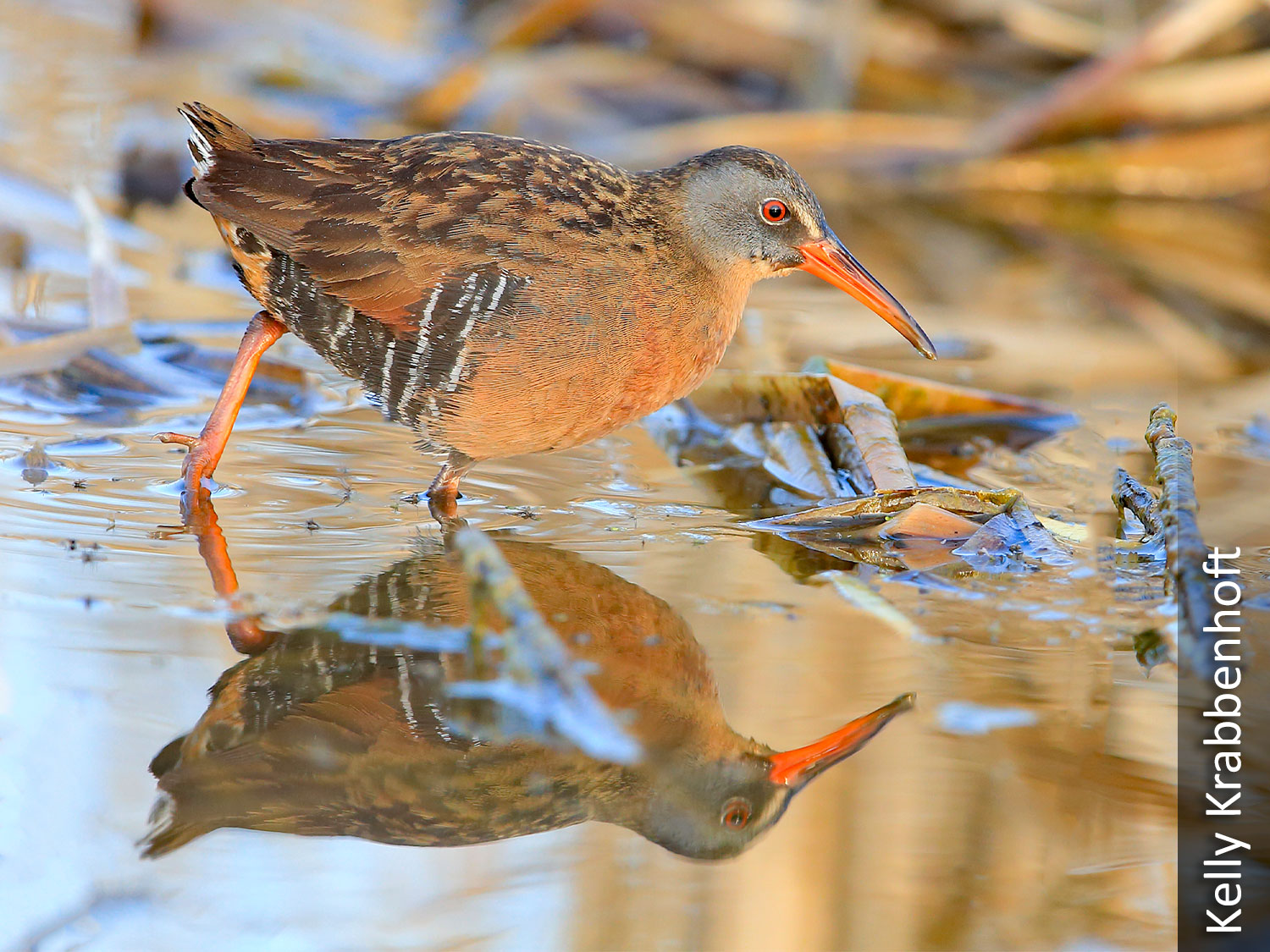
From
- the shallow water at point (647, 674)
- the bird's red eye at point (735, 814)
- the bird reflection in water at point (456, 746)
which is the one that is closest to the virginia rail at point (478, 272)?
the shallow water at point (647, 674)

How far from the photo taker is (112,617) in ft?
9.10

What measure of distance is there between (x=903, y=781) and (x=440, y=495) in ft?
5.28

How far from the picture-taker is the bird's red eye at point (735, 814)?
7.66 ft

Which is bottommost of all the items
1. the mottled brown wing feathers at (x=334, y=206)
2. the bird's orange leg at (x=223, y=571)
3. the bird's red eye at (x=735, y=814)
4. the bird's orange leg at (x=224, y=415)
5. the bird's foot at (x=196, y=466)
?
the bird's red eye at (x=735, y=814)

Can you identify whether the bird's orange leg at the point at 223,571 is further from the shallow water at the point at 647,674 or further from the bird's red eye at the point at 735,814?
the bird's red eye at the point at 735,814

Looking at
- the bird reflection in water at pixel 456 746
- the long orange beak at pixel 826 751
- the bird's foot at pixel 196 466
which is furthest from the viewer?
the bird's foot at pixel 196 466

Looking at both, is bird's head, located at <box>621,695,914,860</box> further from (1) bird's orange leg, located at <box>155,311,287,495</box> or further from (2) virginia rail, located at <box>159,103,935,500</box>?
(1) bird's orange leg, located at <box>155,311,287,495</box>

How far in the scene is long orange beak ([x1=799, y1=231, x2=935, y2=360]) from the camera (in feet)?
12.7

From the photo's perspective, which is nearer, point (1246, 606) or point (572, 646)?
point (572, 646)

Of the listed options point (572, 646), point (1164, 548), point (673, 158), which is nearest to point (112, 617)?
point (572, 646)

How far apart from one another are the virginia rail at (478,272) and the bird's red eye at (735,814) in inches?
53.0

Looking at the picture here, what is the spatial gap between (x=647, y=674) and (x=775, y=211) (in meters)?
1.57

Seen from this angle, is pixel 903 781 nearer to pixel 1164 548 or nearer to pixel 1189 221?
pixel 1164 548

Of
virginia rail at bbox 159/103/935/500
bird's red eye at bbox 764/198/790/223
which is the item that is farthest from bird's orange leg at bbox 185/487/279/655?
bird's red eye at bbox 764/198/790/223
